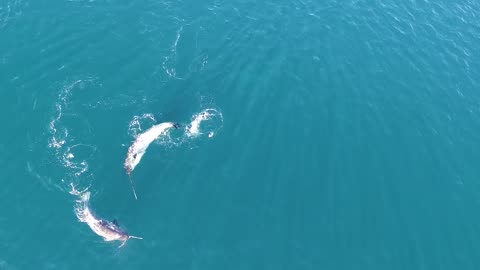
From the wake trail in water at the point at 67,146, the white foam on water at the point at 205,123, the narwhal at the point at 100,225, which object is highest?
the white foam on water at the point at 205,123

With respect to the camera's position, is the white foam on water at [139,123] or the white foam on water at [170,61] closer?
the white foam on water at [139,123]

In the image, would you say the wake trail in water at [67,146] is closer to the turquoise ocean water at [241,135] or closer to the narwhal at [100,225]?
the turquoise ocean water at [241,135]

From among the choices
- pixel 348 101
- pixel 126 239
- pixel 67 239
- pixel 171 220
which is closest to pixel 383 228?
pixel 348 101

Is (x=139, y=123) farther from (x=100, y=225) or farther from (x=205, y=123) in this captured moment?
(x=100, y=225)

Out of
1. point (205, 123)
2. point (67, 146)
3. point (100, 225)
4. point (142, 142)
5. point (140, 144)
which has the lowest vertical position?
point (100, 225)

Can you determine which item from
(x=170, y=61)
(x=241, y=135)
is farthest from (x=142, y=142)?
(x=170, y=61)

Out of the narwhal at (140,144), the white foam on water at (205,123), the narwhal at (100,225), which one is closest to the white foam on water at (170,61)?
the white foam on water at (205,123)
